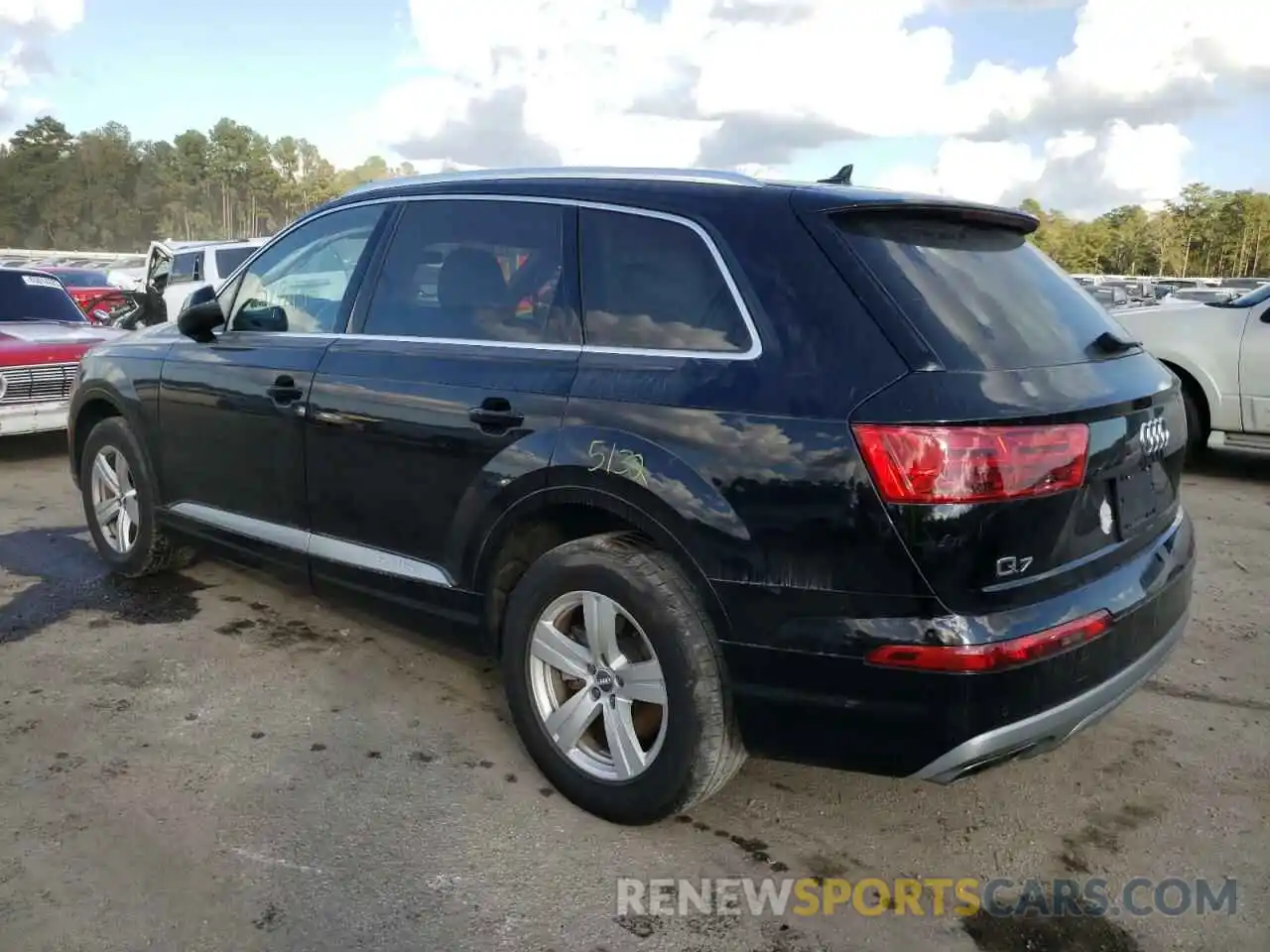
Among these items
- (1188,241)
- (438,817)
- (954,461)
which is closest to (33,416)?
(438,817)

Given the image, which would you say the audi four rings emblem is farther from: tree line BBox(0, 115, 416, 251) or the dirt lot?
tree line BBox(0, 115, 416, 251)

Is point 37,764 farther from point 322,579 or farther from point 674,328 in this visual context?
point 674,328

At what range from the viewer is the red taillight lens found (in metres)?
2.43

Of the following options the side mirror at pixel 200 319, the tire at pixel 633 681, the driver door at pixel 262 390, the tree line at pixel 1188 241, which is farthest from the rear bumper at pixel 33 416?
the tree line at pixel 1188 241

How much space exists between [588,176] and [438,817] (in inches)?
78.7

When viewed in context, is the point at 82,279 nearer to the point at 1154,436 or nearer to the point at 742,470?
the point at 742,470

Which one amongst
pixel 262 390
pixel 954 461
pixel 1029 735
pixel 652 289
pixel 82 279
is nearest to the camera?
pixel 954 461

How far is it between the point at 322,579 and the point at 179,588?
158cm

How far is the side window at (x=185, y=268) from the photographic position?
1483cm

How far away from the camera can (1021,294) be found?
9.75 ft

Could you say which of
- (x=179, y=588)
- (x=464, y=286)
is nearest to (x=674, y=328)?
(x=464, y=286)

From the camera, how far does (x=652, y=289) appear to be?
3.03 meters

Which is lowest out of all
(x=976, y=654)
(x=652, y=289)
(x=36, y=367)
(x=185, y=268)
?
(x=976, y=654)

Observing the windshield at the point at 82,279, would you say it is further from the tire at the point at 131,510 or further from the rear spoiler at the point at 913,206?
the rear spoiler at the point at 913,206
